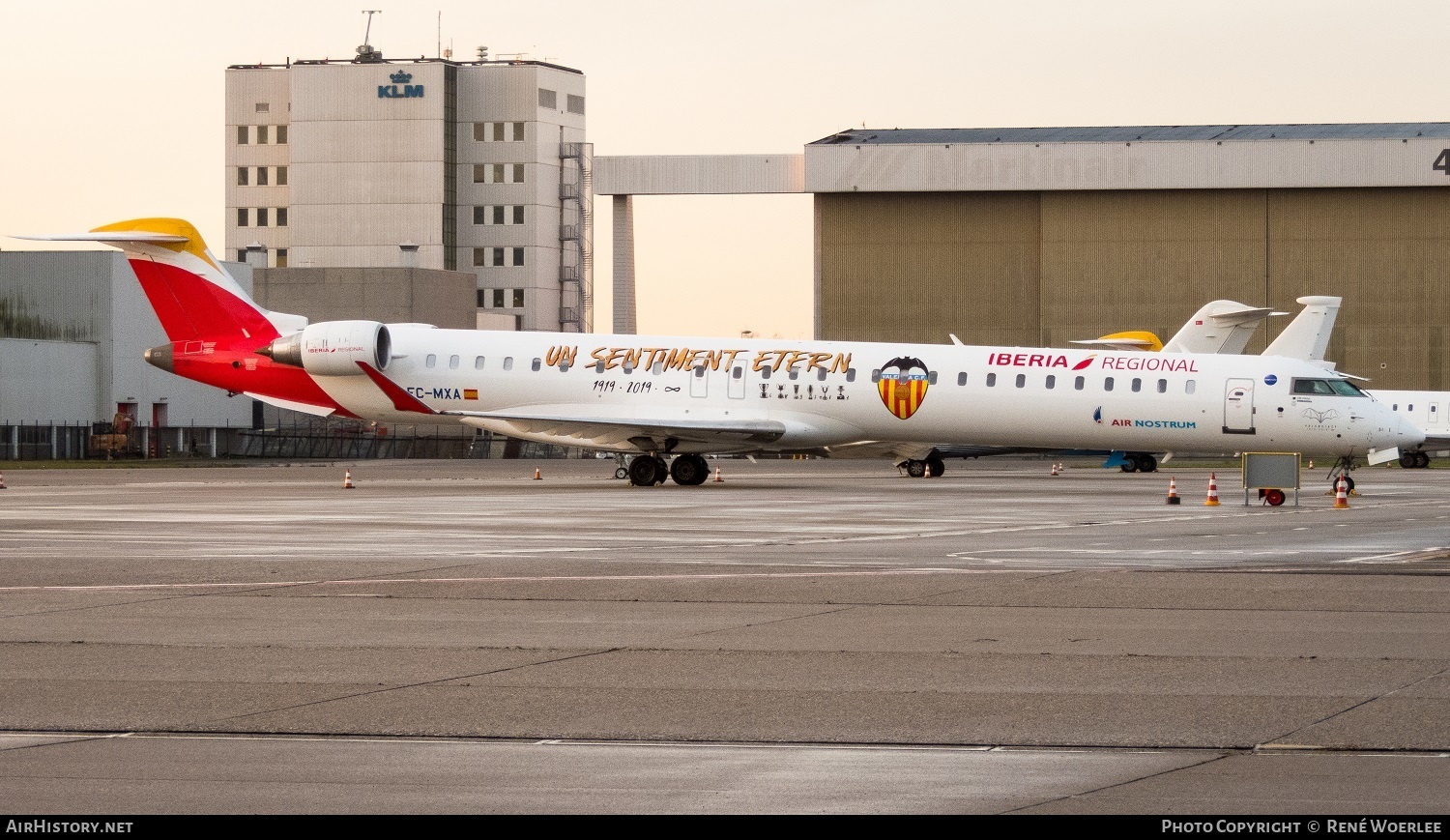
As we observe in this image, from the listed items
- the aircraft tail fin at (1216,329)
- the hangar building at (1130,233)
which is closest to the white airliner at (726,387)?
the aircraft tail fin at (1216,329)

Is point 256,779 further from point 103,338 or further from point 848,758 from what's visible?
point 103,338

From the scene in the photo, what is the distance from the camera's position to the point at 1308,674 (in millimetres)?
10078

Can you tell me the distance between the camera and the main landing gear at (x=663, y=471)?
35.3 metres

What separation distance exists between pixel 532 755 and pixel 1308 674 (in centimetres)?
466

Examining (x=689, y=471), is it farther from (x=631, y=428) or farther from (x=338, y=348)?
(x=338, y=348)

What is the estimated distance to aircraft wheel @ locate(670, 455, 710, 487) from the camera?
3594 centimetres

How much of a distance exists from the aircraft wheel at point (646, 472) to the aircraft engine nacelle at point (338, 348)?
5.75 metres

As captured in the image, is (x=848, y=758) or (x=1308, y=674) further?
(x=1308, y=674)

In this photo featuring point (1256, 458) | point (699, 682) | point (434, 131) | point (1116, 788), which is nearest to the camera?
point (1116, 788)

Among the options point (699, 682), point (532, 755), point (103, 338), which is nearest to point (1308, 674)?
point (699, 682)

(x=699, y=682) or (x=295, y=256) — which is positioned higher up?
(x=295, y=256)

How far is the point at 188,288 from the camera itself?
125ft

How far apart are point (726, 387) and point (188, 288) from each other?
11.7 m

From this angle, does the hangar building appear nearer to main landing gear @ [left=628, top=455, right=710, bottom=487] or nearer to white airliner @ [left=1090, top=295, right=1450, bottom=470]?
white airliner @ [left=1090, top=295, right=1450, bottom=470]
